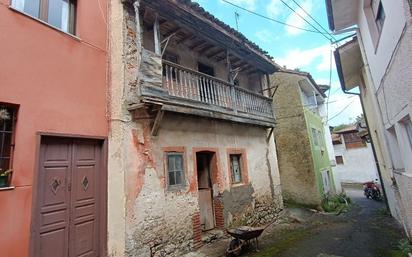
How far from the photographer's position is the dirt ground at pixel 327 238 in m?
6.83

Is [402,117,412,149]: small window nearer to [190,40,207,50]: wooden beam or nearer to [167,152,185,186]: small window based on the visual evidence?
[167,152,185,186]: small window

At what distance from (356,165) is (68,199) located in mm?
32638

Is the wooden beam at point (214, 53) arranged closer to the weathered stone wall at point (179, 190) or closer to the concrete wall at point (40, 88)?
the weathered stone wall at point (179, 190)

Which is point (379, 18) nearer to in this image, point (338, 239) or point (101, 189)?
point (338, 239)

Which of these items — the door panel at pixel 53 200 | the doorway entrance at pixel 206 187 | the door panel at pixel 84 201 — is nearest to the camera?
the door panel at pixel 53 200

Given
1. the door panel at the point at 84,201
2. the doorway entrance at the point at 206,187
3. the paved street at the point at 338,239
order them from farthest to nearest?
the doorway entrance at the point at 206,187
the paved street at the point at 338,239
the door panel at the point at 84,201

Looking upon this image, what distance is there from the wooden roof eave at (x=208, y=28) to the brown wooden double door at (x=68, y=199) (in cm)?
416

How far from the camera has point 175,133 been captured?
24.4 feet

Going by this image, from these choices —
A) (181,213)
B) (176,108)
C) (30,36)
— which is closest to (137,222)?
(181,213)

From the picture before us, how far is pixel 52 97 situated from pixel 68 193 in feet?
6.81

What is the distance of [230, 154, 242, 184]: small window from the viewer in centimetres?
948

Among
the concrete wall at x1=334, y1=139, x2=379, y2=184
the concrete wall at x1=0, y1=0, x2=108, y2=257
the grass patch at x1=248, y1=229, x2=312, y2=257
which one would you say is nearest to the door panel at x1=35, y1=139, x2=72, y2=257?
the concrete wall at x1=0, y1=0, x2=108, y2=257

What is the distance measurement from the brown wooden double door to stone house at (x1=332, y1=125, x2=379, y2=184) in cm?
2927

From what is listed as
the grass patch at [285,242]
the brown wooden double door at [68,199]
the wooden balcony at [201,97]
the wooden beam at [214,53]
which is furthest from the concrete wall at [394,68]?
the brown wooden double door at [68,199]
